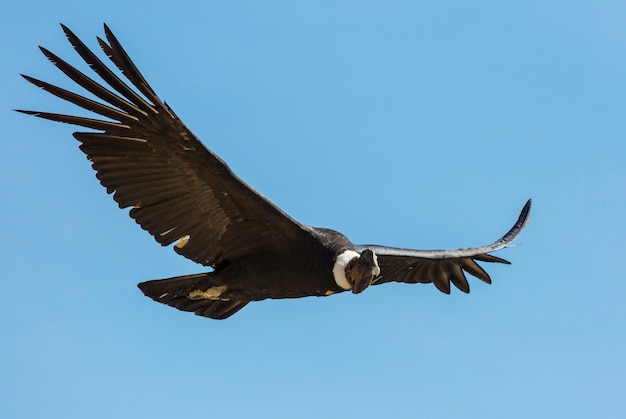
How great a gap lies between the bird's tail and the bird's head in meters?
1.75

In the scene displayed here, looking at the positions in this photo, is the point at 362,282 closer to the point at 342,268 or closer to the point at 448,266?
the point at 342,268

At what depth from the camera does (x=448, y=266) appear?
Answer: 1578 cm

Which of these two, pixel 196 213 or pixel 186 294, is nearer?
pixel 196 213

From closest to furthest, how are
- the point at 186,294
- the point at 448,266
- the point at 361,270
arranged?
the point at 361,270, the point at 186,294, the point at 448,266


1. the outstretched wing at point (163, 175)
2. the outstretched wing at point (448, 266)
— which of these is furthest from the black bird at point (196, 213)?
the outstretched wing at point (448, 266)

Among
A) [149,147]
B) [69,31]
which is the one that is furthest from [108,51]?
[149,147]

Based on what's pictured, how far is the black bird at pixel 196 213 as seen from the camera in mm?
12117

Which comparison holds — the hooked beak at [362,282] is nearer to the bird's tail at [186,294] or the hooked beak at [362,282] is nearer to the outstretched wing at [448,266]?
the outstretched wing at [448,266]

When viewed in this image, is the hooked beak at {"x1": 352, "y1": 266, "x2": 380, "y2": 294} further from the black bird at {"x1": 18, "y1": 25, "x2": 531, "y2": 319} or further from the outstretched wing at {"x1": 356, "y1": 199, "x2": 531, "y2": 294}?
the outstretched wing at {"x1": 356, "y1": 199, "x2": 531, "y2": 294}

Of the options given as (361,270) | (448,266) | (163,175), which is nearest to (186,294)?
(163,175)

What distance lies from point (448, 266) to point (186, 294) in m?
3.97

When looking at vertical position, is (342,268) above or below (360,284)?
above

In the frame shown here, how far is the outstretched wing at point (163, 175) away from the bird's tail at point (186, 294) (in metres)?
0.29

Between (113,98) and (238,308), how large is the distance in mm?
3450
